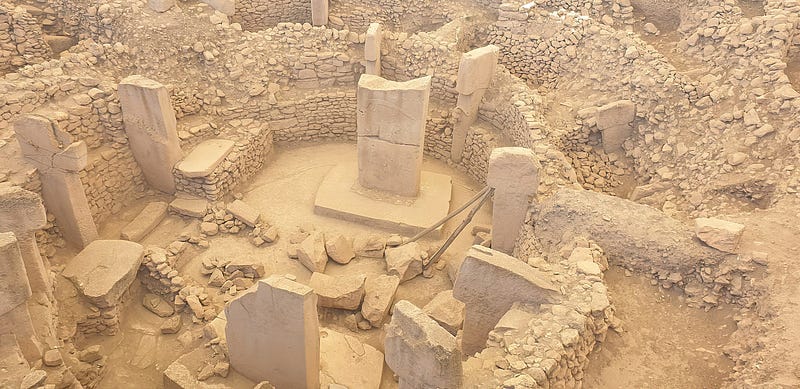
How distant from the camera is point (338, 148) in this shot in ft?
33.6

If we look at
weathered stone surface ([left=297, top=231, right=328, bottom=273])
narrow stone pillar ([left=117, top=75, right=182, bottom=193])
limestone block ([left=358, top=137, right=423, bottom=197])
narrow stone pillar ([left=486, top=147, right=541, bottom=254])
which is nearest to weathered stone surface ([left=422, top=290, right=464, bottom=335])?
narrow stone pillar ([left=486, top=147, right=541, bottom=254])

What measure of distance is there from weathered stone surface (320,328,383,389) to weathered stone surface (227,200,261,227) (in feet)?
A: 7.88

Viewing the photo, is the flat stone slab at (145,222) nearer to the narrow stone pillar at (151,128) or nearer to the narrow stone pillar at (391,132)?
the narrow stone pillar at (151,128)

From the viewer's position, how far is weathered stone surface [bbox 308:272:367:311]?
6879 mm

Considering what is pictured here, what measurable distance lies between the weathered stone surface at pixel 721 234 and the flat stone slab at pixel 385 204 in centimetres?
350

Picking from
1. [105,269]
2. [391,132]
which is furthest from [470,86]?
[105,269]

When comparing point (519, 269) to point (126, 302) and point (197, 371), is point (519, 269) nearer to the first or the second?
point (197, 371)

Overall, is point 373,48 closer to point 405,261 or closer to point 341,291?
point 405,261

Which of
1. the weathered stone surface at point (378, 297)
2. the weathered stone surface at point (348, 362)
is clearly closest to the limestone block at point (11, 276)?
the weathered stone surface at point (348, 362)

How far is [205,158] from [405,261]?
3.47 meters

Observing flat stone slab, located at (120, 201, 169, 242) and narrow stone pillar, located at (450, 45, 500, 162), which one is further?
narrow stone pillar, located at (450, 45, 500, 162)

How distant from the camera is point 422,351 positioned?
157 inches

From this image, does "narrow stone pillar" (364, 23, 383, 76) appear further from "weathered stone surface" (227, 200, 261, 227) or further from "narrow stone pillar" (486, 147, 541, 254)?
"narrow stone pillar" (486, 147, 541, 254)

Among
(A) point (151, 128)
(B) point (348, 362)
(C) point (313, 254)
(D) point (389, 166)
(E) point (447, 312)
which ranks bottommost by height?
(B) point (348, 362)
